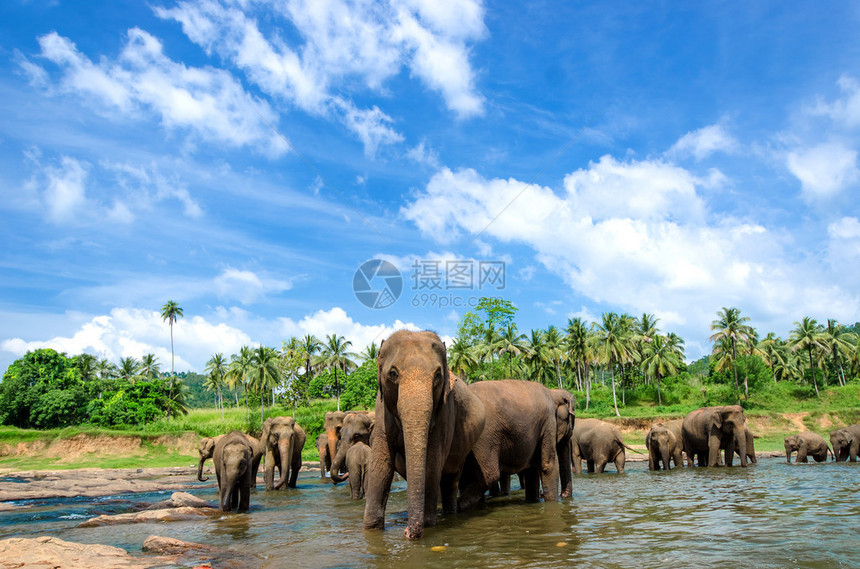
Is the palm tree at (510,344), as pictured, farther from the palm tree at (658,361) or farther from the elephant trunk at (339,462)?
the elephant trunk at (339,462)

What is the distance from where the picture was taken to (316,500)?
15.9m

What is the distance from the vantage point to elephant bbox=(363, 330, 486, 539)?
7.02 m

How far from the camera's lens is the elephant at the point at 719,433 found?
22.7m

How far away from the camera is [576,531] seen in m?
7.91

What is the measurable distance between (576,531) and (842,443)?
25876 mm

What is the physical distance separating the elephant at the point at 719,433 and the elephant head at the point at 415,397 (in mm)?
19036

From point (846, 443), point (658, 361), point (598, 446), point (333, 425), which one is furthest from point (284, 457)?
point (658, 361)

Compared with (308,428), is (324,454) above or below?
above

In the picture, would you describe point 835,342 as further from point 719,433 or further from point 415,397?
point 415,397

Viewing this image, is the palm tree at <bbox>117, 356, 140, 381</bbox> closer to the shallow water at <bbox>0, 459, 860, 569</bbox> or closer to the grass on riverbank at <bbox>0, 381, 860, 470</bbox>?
the grass on riverbank at <bbox>0, 381, 860, 470</bbox>

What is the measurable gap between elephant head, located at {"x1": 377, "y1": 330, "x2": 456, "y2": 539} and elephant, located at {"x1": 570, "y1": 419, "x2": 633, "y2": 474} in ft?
54.1

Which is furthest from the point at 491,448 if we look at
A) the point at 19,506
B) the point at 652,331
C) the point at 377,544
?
the point at 652,331

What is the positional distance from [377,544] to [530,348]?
220ft

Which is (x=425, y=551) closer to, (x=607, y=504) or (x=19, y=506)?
(x=607, y=504)
